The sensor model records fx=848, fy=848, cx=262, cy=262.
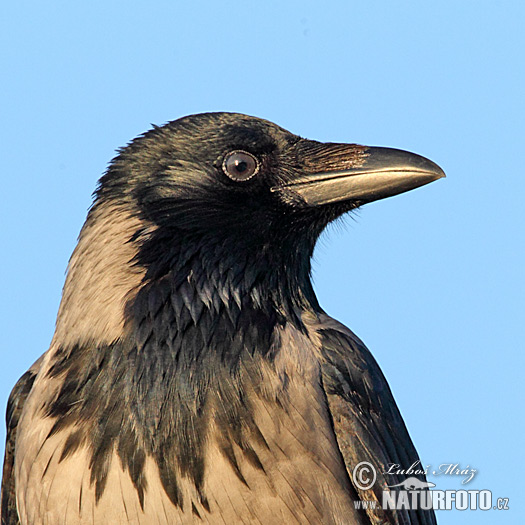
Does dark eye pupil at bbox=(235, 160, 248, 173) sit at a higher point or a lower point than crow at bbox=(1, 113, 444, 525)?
higher

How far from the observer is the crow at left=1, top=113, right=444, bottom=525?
4.59 meters

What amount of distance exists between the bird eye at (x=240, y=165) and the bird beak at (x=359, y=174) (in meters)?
0.25

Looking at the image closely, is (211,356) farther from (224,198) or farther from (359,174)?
(359,174)

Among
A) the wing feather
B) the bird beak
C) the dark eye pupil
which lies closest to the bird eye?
the dark eye pupil

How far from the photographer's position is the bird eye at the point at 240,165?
5.09 meters

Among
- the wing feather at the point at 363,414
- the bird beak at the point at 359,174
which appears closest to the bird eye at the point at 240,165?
the bird beak at the point at 359,174

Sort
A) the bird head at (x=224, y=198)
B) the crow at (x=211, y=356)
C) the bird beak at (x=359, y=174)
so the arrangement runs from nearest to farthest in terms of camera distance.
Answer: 1. the crow at (x=211, y=356)
2. the bird head at (x=224, y=198)
3. the bird beak at (x=359, y=174)

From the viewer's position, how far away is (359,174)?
5.18m

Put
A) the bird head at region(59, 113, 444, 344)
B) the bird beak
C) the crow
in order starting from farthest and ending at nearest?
the bird beak → the bird head at region(59, 113, 444, 344) → the crow

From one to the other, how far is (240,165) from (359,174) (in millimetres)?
731

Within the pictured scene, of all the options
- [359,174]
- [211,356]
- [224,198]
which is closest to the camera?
[211,356]

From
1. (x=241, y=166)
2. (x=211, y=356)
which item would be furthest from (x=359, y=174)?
(x=211, y=356)

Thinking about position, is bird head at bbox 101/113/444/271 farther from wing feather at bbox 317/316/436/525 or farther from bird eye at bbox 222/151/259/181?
wing feather at bbox 317/316/436/525

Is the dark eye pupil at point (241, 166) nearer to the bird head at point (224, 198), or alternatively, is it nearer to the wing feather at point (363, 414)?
the bird head at point (224, 198)
